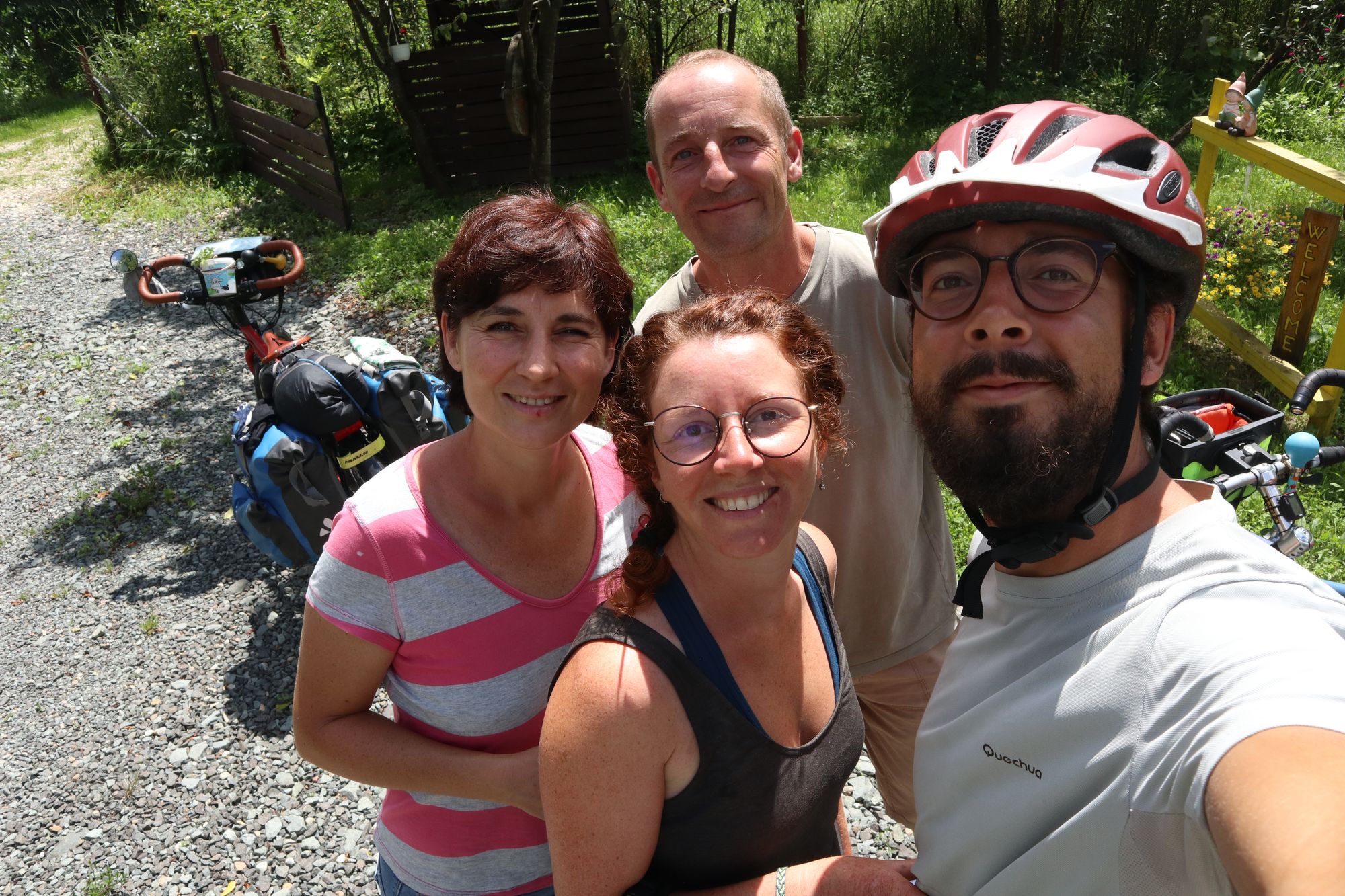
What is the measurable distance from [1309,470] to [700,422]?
237 centimetres

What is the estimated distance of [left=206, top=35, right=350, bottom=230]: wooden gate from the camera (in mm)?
10625

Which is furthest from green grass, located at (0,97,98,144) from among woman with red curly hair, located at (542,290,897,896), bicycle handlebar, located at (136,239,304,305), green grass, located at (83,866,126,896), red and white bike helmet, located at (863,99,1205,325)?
red and white bike helmet, located at (863,99,1205,325)

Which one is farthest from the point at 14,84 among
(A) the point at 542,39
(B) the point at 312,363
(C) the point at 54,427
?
(B) the point at 312,363

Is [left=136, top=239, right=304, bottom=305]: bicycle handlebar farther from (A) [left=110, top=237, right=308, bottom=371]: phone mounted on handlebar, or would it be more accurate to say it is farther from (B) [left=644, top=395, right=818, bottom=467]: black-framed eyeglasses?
(B) [left=644, top=395, right=818, bottom=467]: black-framed eyeglasses

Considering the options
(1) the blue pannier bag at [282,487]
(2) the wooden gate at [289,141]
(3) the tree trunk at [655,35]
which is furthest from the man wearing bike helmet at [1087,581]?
(3) the tree trunk at [655,35]

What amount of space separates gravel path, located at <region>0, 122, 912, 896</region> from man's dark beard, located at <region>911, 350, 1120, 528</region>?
250 cm

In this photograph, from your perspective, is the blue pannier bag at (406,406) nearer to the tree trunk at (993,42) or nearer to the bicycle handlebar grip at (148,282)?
the bicycle handlebar grip at (148,282)

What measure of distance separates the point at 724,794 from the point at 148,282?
5.21m

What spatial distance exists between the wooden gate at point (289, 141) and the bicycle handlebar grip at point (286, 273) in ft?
18.1

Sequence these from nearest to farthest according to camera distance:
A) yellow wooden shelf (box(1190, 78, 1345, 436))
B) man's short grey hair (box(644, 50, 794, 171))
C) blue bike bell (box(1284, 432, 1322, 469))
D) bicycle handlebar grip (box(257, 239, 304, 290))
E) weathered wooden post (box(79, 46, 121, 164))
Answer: man's short grey hair (box(644, 50, 794, 171)), blue bike bell (box(1284, 432, 1322, 469)), yellow wooden shelf (box(1190, 78, 1345, 436)), bicycle handlebar grip (box(257, 239, 304, 290)), weathered wooden post (box(79, 46, 121, 164))

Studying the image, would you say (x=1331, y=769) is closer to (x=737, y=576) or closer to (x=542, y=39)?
(x=737, y=576)

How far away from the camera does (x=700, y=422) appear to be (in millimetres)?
1655

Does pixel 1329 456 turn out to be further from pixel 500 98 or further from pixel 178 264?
pixel 500 98

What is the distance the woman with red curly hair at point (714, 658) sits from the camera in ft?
4.82
